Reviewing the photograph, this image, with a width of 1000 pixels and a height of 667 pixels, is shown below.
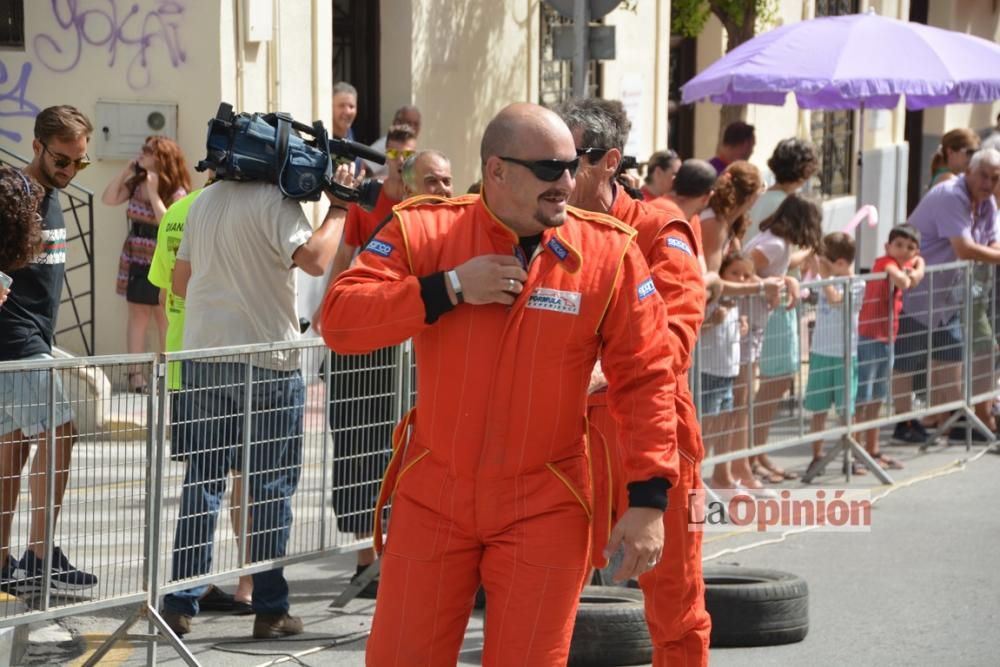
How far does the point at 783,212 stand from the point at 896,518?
71.6 inches

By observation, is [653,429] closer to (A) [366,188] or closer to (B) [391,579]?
(B) [391,579]

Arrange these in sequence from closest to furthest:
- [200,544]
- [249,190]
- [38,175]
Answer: [200,544]
[249,190]
[38,175]

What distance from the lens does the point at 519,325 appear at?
4.18 metres

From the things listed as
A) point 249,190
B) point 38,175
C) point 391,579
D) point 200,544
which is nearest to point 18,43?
point 38,175

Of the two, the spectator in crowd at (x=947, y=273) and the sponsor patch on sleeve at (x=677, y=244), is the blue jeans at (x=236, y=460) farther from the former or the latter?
the spectator in crowd at (x=947, y=273)

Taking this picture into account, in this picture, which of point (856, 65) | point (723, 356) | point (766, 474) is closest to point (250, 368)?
point (723, 356)

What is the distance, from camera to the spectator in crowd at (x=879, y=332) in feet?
32.5

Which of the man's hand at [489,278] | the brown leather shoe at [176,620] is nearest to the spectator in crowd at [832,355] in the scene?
the brown leather shoe at [176,620]

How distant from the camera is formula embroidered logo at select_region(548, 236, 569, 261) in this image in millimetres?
4242

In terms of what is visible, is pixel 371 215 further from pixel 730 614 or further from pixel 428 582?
pixel 428 582

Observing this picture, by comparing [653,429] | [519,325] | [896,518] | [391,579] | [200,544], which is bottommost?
[896,518]

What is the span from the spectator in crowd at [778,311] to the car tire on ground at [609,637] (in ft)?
9.65

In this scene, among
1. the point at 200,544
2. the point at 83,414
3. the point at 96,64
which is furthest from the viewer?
the point at 96,64

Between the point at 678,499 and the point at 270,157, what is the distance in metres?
2.18
